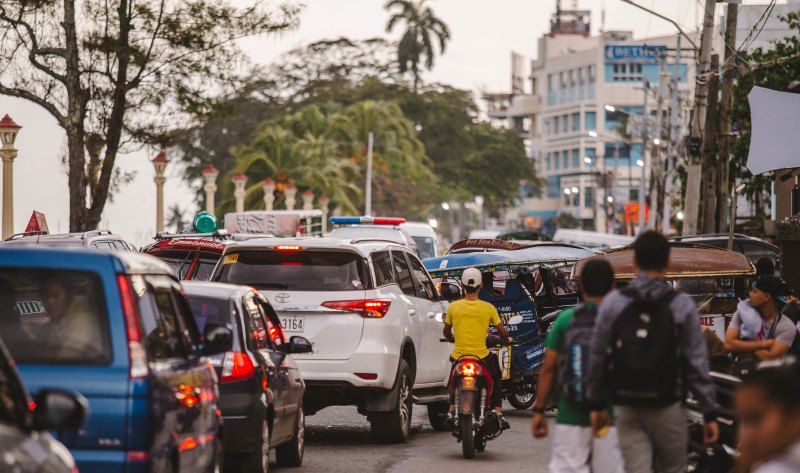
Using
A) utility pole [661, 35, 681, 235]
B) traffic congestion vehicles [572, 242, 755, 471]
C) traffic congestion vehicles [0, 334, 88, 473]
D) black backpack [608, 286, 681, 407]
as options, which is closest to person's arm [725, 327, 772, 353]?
black backpack [608, 286, 681, 407]

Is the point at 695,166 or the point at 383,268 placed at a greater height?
the point at 695,166

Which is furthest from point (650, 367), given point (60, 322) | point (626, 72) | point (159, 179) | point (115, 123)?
point (626, 72)

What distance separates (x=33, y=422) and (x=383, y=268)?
8813mm

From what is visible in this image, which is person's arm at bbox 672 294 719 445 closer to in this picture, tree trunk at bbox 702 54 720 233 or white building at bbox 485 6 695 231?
tree trunk at bbox 702 54 720 233

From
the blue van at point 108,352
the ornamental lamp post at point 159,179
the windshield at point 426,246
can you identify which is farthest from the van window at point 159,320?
the ornamental lamp post at point 159,179

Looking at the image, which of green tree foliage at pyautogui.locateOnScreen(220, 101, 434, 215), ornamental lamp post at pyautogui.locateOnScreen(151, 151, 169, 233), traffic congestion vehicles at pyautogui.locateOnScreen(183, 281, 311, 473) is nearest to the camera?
traffic congestion vehicles at pyautogui.locateOnScreen(183, 281, 311, 473)

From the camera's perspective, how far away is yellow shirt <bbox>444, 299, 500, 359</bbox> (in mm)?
13547

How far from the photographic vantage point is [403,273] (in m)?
15.4

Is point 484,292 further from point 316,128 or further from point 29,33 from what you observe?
point 316,128

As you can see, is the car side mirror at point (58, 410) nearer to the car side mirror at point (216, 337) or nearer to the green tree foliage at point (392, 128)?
the car side mirror at point (216, 337)

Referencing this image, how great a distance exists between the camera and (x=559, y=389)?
8594 mm

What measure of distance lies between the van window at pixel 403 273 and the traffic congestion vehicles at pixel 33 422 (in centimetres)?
901

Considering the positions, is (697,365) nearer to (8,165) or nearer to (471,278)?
(471,278)

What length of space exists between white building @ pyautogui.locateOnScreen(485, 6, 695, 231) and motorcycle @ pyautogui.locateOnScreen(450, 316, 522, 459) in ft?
360
